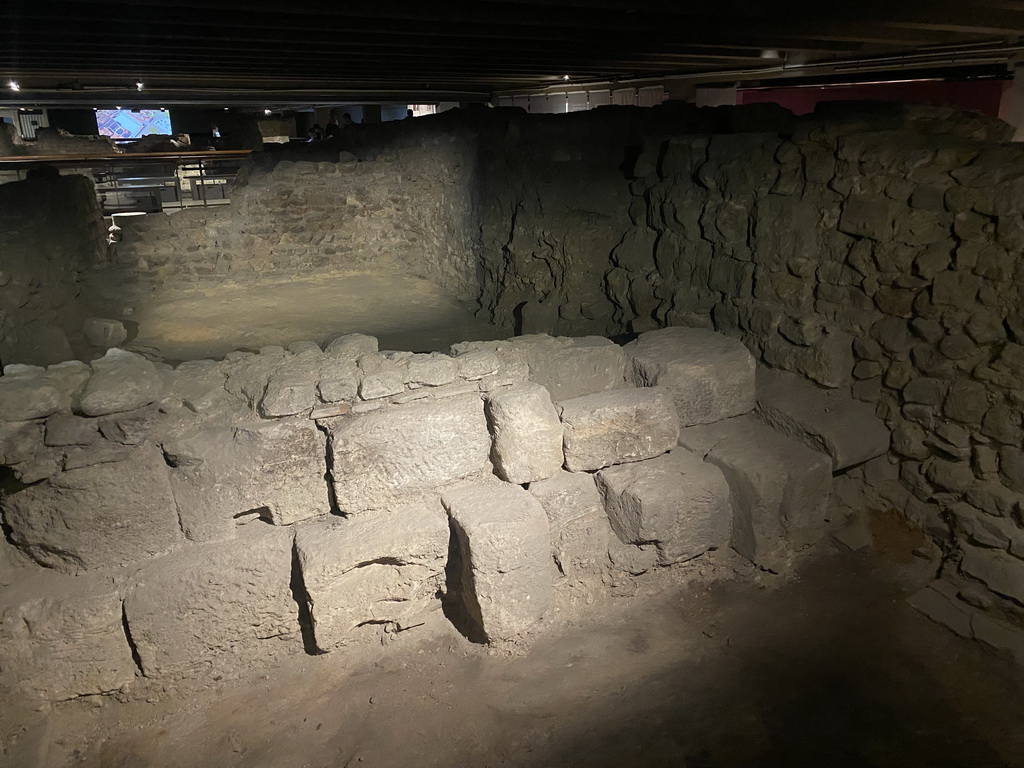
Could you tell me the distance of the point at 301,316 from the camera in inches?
213

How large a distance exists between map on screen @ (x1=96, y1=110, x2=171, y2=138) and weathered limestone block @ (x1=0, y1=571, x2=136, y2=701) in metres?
10.2

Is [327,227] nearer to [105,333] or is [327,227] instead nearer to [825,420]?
[105,333]

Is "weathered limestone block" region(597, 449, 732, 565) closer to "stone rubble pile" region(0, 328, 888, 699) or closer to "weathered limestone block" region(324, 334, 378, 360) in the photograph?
"stone rubble pile" region(0, 328, 888, 699)

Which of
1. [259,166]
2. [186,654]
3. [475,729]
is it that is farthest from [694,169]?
[259,166]

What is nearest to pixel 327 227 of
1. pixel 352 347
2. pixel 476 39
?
pixel 476 39

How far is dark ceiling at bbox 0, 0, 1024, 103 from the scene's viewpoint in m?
2.64

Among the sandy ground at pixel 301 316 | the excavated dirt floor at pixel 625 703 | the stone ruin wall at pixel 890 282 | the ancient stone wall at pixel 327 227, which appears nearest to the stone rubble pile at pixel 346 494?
the excavated dirt floor at pixel 625 703

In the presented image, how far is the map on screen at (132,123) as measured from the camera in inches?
430

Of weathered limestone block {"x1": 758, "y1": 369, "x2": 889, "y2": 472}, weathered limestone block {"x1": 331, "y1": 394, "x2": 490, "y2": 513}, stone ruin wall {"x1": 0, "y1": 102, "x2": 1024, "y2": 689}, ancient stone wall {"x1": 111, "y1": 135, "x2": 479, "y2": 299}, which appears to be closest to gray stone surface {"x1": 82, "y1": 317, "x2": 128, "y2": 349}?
ancient stone wall {"x1": 111, "y1": 135, "x2": 479, "y2": 299}

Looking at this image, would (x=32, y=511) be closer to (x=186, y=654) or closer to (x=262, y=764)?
(x=186, y=654)

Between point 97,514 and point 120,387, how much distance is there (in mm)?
505

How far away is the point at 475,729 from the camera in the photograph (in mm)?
2609

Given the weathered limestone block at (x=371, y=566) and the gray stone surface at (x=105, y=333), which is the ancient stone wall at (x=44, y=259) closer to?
the gray stone surface at (x=105, y=333)

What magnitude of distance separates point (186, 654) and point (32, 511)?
2.69ft
